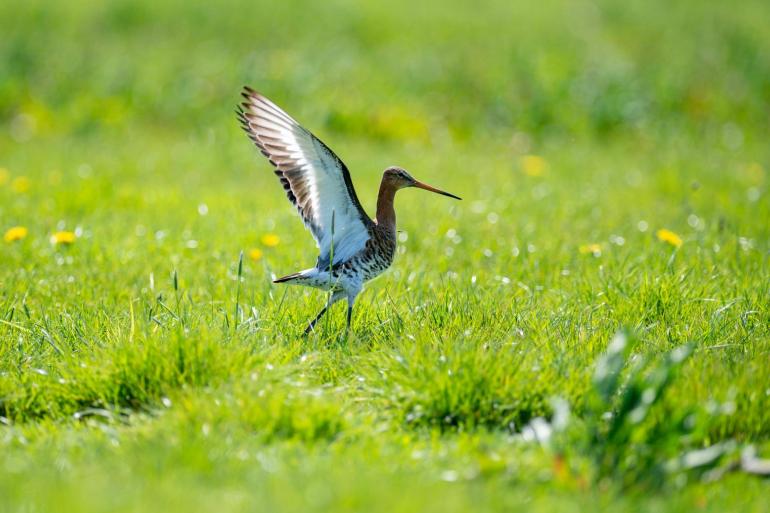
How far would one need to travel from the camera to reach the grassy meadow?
140 inches

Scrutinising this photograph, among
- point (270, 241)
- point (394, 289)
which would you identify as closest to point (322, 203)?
point (394, 289)

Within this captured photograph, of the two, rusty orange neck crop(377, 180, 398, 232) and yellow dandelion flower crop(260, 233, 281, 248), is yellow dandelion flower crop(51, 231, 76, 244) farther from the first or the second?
rusty orange neck crop(377, 180, 398, 232)

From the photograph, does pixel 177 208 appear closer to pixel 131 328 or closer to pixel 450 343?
pixel 131 328

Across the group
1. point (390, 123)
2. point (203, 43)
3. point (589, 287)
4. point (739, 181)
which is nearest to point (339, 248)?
point (589, 287)

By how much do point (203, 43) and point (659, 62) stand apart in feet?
23.0

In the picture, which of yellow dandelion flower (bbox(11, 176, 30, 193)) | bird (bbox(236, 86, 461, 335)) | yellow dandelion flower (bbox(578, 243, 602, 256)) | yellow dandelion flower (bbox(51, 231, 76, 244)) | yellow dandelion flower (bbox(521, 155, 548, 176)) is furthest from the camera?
yellow dandelion flower (bbox(521, 155, 548, 176))

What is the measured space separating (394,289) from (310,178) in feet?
3.39

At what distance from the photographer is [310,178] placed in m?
5.14

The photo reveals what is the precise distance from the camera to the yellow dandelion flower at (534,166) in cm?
998

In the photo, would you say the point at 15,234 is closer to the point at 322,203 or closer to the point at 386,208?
the point at 322,203

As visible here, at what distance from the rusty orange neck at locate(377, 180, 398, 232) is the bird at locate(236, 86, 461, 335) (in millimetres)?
70

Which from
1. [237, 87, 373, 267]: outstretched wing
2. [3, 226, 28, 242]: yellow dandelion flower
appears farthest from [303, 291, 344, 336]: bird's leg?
[3, 226, 28, 242]: yellow dandelion flower

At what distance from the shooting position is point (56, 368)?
4.46m

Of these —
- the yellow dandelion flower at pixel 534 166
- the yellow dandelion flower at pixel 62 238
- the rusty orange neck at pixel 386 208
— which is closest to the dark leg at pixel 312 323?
the rusty orange neck at pixel 386 208
